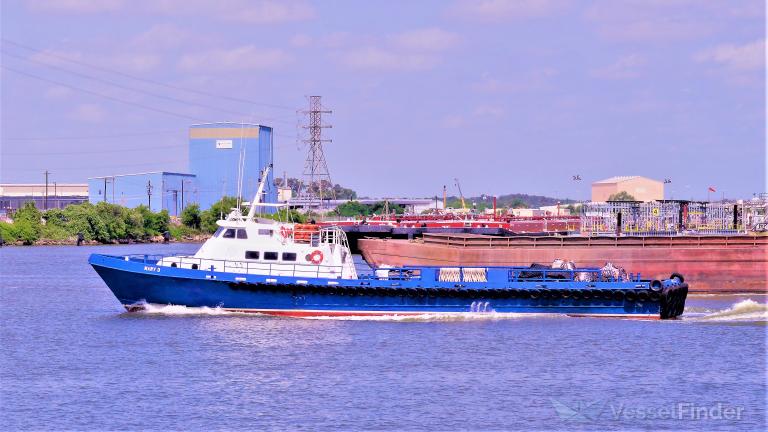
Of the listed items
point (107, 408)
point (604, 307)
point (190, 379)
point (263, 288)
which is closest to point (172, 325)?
point (263, 288)

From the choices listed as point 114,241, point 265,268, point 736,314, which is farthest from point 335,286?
point 114,241

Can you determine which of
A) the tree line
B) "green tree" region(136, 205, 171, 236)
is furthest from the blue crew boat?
"green tree" region(136, 205, 171, 236)

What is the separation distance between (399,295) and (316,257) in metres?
3.44

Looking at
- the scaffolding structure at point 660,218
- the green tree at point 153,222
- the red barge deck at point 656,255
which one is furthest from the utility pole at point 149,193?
the red barge deck at point 656,255

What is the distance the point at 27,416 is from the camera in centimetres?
2745

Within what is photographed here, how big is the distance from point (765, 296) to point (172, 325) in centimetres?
2781

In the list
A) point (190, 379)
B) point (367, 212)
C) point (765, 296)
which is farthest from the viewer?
point (367, 212)

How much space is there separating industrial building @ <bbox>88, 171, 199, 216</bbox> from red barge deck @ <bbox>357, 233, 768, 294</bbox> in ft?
365

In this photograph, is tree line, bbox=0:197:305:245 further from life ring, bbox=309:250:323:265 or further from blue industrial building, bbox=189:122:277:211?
life ring, bbox=309:250:323:265

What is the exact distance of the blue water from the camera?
27531 millimetres

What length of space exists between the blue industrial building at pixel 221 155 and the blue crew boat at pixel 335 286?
390 ft

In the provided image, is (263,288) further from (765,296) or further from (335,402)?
(765,296)

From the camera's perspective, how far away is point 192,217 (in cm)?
15062

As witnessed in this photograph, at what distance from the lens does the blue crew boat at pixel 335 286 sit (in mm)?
42469
